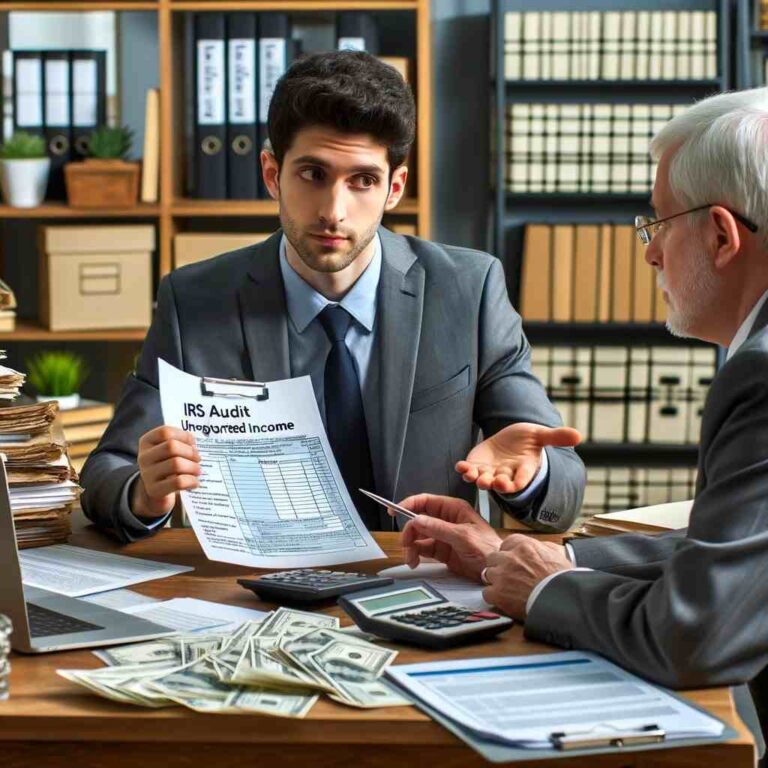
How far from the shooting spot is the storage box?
12.0ft

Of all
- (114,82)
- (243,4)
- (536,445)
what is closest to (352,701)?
(536,445)

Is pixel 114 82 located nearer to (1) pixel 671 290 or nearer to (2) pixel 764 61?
(2) pixel 764 61

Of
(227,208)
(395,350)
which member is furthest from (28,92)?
(395,350)

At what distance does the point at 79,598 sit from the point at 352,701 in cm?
45

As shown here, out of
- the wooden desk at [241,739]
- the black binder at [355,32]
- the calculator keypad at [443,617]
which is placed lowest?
the wooden desk at [241,739]

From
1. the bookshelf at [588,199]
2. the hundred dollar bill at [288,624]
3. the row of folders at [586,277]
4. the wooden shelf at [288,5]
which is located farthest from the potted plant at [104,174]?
the hundred dollar bill at [288,624]

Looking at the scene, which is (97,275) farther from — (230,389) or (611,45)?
(230,389)

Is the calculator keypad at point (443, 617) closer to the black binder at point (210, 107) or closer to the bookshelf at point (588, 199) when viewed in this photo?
the black binder at point (210, 107)

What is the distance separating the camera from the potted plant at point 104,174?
3633 millimetres

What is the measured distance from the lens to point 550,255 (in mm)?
4082

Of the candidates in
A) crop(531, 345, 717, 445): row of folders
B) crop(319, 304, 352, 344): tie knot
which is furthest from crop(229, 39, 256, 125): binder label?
crop(319, 304, 352, 344): tie knot

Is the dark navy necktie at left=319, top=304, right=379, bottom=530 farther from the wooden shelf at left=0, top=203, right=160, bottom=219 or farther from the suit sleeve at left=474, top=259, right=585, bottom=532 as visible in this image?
the wooden shelf at left=0, top=203, right=160, bottom=219

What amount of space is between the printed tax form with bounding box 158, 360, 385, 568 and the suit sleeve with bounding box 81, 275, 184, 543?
0.16 m

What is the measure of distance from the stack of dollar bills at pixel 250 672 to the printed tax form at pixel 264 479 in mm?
324
